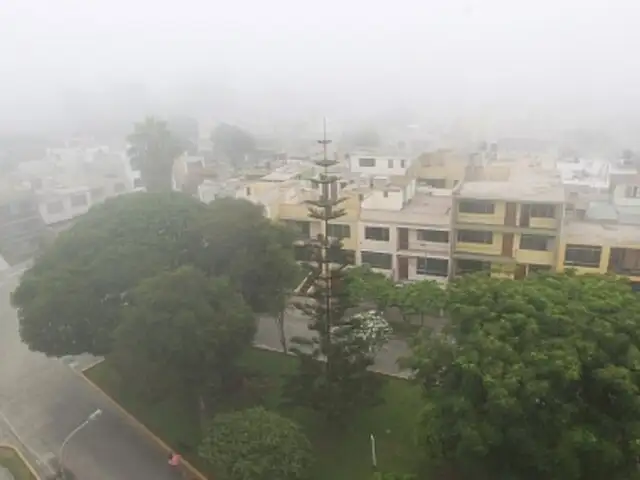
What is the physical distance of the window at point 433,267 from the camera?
53.1 ft

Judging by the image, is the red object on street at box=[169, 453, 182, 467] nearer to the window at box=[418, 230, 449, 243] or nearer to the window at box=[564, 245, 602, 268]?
the window at box=[418, 230, 449, 243]

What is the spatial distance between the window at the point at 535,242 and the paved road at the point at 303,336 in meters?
3.75

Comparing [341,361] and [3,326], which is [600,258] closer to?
[341,361]

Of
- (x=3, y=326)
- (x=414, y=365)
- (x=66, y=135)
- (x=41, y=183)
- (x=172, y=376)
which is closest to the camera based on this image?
(x=414, y=365)

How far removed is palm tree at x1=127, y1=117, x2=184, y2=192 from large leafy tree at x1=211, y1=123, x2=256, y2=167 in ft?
18.8

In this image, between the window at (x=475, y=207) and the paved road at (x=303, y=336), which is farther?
the window at (x=475, y=207)

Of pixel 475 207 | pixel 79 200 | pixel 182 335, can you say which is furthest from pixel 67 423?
pixel 79 200

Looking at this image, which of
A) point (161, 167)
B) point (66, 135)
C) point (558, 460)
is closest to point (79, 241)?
point (558, 460)

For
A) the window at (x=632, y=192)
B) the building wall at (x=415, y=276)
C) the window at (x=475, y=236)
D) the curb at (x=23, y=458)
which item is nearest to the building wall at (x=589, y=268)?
the window at (x=475, y=236)

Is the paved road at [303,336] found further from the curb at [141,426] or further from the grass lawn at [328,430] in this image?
the curb at [141,426]

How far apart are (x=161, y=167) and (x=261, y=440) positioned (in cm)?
1955

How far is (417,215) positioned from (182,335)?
8149 mm

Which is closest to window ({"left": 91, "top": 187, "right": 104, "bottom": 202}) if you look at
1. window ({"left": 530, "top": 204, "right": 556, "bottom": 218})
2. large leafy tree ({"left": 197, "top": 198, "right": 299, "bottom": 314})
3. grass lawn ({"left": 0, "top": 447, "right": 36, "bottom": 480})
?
large leafy tree ({"left": 197, "top": 198, "right": 299, "bottom": 314})

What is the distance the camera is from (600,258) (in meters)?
14.4
